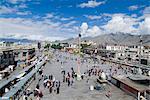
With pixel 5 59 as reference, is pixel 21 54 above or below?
above

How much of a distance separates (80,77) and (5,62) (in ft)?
102

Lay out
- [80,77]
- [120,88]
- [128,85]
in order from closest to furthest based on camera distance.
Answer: [128,85] → [120,88] → [80,77]

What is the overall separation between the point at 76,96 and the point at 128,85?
7.75m

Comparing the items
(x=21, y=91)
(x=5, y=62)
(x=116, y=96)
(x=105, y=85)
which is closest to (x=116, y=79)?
(x=105, y=85)

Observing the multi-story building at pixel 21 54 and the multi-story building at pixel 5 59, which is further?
the multi-story building at pixel 21 54

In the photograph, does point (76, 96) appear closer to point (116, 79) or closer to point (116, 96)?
point (116, 96)

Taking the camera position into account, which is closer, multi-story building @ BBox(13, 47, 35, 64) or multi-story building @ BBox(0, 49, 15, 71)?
multi-story building @ BBox(0, 49, 15, 71)

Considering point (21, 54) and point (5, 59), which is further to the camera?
point (21, 54)

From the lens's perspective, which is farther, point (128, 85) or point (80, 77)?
point (80, 77)

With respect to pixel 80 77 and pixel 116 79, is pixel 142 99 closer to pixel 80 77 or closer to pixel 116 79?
pixel 116 79

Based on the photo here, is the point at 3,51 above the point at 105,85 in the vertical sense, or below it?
above

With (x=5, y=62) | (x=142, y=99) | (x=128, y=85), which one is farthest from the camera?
(x=5, y=62)

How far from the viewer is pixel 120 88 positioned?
4072 cm

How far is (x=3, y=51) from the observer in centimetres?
7500
